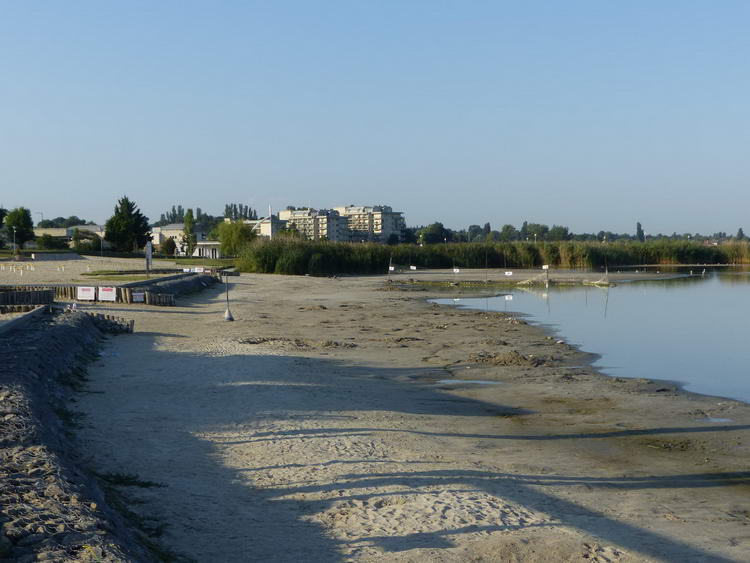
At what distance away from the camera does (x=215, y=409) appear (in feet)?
37.4

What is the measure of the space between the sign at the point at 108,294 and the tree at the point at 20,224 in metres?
69.5

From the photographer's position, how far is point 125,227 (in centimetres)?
9100

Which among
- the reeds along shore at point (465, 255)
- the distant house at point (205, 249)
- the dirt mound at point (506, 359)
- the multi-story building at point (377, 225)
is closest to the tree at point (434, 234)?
the multi-story building at point (377, 225)

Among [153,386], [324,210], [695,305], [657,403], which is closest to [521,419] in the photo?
[657,403]

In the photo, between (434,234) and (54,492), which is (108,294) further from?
(434,234)

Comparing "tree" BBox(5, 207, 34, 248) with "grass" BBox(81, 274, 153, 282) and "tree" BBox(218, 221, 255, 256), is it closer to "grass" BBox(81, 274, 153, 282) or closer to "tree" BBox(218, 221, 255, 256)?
"tree" BBox(218, 221, 255, 256)

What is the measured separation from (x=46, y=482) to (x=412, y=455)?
426cm

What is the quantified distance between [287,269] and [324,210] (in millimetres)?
125539

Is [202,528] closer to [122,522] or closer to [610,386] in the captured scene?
[122,522]

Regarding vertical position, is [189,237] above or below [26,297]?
above

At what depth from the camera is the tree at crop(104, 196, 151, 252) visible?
91.3m

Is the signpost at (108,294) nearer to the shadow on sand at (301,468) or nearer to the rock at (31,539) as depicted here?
the shadow on sand at (301,468)

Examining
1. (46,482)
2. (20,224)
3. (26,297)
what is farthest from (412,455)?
(20,224)

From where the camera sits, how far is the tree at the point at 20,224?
91312 mm
